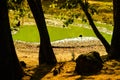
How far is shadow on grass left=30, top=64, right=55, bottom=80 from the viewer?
14.9 metres

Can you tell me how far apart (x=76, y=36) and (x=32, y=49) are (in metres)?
6.34

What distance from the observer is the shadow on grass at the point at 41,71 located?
49.0 feet

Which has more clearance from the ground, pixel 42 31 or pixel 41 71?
pixel 42 31

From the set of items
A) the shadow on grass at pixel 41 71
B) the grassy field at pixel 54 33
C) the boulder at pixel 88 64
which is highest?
the boulder at pixel 88 64

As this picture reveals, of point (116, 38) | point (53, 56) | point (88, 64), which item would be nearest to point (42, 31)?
point (53, 56)

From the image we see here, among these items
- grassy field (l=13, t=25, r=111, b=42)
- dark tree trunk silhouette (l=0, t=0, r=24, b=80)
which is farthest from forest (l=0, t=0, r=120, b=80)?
grassy field (l=13, t=25, r=111, b=42)

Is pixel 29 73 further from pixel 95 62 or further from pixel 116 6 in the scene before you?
pixel 116 6

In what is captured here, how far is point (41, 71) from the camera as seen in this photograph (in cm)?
1625

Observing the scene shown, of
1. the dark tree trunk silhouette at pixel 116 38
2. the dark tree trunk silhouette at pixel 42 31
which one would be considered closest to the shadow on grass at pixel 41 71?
the dark tree trunk silhouette at pixel 42 31

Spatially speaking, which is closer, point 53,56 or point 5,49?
point 5,49

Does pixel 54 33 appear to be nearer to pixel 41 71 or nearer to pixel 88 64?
pixel 41 71

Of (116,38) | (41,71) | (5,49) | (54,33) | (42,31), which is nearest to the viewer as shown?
(5,49)

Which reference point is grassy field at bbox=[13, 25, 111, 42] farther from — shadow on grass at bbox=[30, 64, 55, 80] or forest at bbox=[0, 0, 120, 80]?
shadow on grass at bbox=[30, 64, 55, 80]

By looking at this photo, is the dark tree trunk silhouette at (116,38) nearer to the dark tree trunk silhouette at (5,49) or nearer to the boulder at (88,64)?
the boulder at (88,64)
